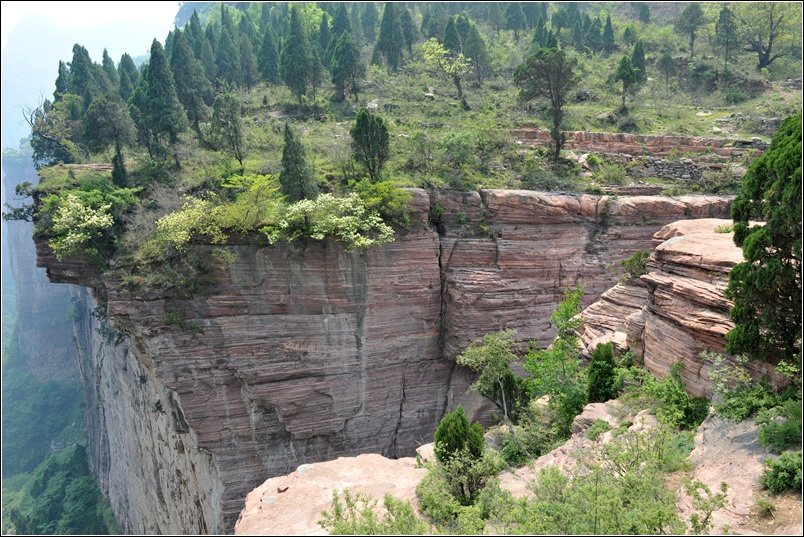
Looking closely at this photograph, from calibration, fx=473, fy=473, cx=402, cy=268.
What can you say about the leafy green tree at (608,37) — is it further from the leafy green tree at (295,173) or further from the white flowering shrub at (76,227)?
the white flowering shrub at (76,227)

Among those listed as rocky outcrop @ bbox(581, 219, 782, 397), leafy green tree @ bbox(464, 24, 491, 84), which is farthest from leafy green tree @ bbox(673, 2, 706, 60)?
rocky outcrop @ bbox(581, 219, 782, 397)

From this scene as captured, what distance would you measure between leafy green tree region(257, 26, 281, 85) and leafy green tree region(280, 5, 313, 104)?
5403mm

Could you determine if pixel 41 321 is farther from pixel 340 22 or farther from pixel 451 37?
pixel 451 37

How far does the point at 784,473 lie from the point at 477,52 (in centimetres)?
3246

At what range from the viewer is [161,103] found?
2272 centimetres

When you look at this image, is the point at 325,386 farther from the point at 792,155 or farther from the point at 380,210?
the point at 792,155

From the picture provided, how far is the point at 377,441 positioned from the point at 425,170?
12419 millimetres

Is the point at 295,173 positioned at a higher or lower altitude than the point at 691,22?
lower

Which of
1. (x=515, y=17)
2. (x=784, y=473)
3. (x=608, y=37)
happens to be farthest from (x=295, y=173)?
(x=515, y=17)

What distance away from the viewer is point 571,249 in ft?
69.8

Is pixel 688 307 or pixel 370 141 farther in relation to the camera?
pixel 370 141

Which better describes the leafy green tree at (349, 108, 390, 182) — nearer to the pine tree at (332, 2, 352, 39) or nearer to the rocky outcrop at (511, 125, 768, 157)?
the rocky outcrop at (511, 125, 768, 157)

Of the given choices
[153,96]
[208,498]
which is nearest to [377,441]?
[208,498]

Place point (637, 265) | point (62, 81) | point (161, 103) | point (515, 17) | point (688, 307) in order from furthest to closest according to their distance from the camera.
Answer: point (515, 17), point (62, 81), point (161, 103), point (637, 265), point (688, 307)
